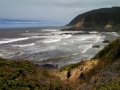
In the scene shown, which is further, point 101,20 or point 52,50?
point 101,20

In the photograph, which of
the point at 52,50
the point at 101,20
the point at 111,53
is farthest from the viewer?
the point at 101,20

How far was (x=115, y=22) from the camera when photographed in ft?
520

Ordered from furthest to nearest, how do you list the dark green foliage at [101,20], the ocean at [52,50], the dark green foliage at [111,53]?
the dark green foliage at [101,20]
the ocean at [52,50]
the dark green foliage at [111,53]

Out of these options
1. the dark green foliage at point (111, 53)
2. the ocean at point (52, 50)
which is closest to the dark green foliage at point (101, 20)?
the ocean at point (52, 50)

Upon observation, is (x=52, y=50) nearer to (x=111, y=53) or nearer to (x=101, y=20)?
(x=111, y=53)

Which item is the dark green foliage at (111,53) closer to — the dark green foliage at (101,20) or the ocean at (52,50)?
the ocean at (52,50)

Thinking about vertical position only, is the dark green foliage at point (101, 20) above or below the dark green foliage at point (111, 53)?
above

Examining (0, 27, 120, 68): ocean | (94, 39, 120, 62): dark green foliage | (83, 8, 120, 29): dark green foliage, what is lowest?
(0, 27, 120, 68): ocean

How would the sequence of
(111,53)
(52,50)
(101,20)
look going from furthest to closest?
(101,20) < (52,50) < (111,53)

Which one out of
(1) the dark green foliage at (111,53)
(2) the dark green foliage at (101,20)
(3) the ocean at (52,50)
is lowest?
(3) the ocean at (52,50)

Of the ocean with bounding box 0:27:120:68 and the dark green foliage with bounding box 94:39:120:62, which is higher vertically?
the dark green foliage with bounding box 94:39:120:62

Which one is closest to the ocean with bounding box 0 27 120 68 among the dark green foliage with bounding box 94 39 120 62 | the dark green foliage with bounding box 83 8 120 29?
the dark green foliage with bounding box 94 39 120 62

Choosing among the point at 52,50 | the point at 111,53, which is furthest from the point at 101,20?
the point at 111,53

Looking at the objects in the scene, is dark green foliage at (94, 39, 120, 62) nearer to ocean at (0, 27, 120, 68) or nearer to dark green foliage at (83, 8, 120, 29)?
ocean at (0, 27, 120, 68)
